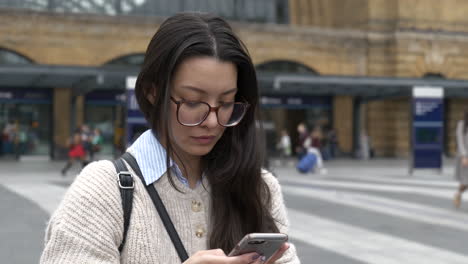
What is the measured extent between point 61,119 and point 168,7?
802 cm

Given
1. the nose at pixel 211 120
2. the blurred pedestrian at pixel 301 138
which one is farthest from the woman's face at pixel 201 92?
the blurred pedestrian at pixel 301 138

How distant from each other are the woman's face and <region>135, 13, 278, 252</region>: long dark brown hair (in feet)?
0.06

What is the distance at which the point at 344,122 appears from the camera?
30672 mm

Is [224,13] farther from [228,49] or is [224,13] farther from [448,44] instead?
[228,49]

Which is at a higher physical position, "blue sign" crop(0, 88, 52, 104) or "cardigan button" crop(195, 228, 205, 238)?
"cardigan button" crop(195, 228, 205, 238)

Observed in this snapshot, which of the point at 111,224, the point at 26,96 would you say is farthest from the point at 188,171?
the point at 26,96

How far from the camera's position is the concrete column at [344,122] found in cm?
3048

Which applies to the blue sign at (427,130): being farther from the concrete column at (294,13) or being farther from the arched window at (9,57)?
the concrete column at (294,13)

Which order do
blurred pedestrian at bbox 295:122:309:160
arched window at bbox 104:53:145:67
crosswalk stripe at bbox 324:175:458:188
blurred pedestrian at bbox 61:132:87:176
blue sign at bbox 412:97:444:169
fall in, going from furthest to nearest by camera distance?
1. arched window at bbox 104:53:145:67
2. blurred pedestrian at bbox 295:122:309:160
3. blue sign at bbox 412:97:444:169
4. blurred pedestrian at bbox 61:132:87:176
5. crosswalk stripe at bbox 324:175:458:188

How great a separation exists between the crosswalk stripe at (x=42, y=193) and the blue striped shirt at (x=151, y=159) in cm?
762

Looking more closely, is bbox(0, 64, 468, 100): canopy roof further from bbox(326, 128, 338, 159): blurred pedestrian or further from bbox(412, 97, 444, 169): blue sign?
bbox(412, 97, 444, 169): blue sign

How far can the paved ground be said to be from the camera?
6.46m

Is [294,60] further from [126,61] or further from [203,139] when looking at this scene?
[203,139]

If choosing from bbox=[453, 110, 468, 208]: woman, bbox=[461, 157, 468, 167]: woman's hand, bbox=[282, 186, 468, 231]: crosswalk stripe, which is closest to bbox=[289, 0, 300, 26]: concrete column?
bbox=[282, 186, 468, 231]: crosswalk stripe
